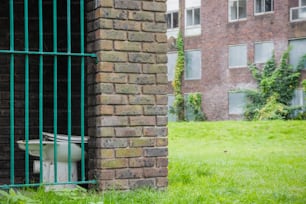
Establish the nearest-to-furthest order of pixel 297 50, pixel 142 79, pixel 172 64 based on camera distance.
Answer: pixel 142 79 → pixel 297 50 → pixel 172 64

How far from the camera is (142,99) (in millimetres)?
5668

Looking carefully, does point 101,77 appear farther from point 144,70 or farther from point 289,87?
point 289,87

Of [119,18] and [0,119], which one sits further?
[0,119]

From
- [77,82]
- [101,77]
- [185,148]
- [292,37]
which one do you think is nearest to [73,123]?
[77,82]

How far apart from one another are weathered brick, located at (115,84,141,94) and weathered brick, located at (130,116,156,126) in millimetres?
238

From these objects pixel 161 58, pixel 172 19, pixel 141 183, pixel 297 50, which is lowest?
pixel 141 183

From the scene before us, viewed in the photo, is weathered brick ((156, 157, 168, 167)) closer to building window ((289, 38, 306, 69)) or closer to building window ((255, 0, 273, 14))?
building window ((289, 38, 306, 69))

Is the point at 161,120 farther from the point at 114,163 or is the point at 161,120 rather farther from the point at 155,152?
the point at 114,163

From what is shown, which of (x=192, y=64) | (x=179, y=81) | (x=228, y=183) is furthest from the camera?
(x=179, y=81)

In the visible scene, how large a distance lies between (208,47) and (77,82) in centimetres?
2364

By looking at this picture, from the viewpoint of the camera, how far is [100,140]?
545 cm

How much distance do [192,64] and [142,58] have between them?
25.2 m

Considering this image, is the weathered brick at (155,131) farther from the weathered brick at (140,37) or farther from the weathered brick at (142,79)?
the weathered brick at (140,37)

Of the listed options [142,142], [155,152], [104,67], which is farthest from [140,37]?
[155,152]
